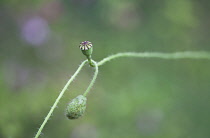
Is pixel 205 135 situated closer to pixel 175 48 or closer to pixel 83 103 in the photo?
pixel 175 48

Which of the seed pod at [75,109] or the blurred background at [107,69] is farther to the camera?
the blurred background at [107,69]

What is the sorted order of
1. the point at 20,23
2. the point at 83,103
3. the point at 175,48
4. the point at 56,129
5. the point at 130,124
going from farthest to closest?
the point at 175,48, the point at 20,23, the point at 130,124, the point at 56,129, the point at 83,103

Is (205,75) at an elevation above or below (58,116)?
above

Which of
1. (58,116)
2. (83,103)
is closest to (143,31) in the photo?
(58,116)

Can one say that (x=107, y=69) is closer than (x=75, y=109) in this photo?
No

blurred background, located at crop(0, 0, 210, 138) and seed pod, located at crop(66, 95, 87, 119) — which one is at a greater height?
blurred background, located at crop(0, 0, 210, 138)

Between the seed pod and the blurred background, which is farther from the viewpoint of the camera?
the blurred background

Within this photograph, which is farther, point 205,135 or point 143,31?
point 143,31

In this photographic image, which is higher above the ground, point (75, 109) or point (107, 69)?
point (107, 69)
